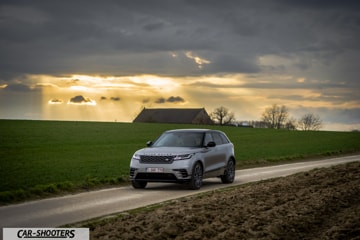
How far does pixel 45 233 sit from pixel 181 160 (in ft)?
26.4

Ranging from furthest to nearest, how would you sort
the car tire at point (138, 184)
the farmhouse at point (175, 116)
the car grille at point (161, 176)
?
the farmhouse at point (175, 116) → the car tire at point (138, 184) → the car grille at point (161, 176)

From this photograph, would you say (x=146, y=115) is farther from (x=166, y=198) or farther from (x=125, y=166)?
(x=166, y=198)

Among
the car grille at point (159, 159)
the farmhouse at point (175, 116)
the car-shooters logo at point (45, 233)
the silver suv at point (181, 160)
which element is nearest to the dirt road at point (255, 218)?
the car-shooters logo at point (45, 233)

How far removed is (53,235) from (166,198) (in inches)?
240

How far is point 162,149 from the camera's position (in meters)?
18.6

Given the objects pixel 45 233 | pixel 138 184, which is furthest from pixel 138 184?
pixel 45 233

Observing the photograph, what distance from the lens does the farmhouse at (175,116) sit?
16062 centimetres

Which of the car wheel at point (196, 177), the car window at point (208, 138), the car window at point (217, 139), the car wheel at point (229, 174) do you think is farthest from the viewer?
the car wheel at point (229, 174)

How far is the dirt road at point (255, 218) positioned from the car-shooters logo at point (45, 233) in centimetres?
24

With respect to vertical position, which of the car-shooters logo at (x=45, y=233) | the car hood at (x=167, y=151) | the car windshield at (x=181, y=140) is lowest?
the car-shooters logo at (x=45, y=233)

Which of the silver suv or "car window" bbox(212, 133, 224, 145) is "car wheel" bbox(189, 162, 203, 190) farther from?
"car window" bbox(212, 133, 224, 145)

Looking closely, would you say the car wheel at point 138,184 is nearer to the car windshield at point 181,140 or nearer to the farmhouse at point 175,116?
the car windshield at point 181,140

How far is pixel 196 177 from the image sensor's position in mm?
18500

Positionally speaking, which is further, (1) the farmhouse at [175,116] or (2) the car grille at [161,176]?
(1) the farmhouse at [175,116]
